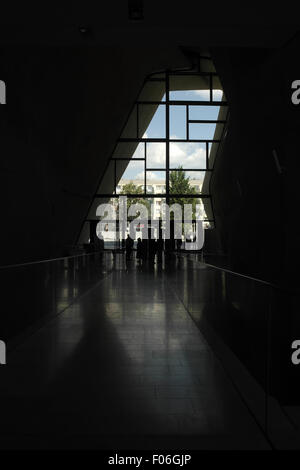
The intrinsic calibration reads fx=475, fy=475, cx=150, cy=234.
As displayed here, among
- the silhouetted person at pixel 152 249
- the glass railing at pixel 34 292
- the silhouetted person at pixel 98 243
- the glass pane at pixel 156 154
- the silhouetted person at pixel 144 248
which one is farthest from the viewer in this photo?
the glass pane at pixel 156 154

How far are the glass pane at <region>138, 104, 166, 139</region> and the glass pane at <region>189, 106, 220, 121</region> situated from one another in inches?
64.2

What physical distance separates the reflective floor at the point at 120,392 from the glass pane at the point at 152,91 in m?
21.2

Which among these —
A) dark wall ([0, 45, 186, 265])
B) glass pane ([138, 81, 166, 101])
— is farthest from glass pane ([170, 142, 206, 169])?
dark wall ([0, 45, 186, 265])

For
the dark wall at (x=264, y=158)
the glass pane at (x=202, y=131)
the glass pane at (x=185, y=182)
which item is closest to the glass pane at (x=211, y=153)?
the glass pane at (x=202, y=131)

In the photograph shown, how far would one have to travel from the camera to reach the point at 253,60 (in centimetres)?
680

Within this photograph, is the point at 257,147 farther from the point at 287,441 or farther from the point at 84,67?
the point at 84,67

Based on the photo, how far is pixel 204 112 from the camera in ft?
89.2

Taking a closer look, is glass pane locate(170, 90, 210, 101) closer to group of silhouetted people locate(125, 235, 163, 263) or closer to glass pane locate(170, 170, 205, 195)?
glass pane locate(170, 170, 205, 195)

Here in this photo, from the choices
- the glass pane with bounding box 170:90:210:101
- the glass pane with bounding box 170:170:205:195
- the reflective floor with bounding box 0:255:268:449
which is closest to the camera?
the reflective floor with bounding box 0:255:268:449

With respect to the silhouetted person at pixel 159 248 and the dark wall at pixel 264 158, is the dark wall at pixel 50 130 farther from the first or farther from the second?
the silhouetted person at pixel 159 248

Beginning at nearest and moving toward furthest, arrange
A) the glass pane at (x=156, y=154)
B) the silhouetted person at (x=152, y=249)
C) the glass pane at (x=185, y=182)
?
the silhouetted person at (x=152, y=249) < the glass pane at (x=185, y=182) < the glass pane at (x=156, y=154)

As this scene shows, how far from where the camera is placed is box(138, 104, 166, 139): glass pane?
27.2m

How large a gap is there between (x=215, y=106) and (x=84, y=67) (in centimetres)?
1383

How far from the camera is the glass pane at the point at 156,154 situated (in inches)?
1070
